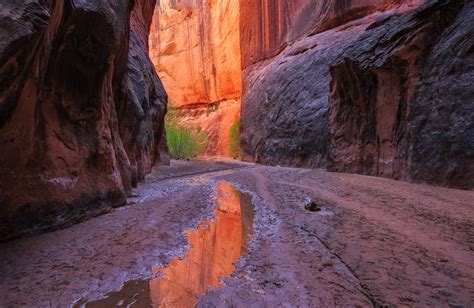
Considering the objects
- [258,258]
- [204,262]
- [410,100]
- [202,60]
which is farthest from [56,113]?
[202,60]

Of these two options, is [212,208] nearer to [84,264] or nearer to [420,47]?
[84,264]

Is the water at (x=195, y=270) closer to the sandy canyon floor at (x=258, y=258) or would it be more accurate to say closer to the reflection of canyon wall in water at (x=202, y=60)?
the sandy canyon floor at (x=258, y=258)

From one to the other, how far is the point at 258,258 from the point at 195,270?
1.94 ft

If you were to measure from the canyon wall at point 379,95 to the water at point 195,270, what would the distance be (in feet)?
15.3

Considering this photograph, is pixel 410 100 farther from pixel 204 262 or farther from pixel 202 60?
pixel 202 60

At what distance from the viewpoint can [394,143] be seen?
26.2 ft

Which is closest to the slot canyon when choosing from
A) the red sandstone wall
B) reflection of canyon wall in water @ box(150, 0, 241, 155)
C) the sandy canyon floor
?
the sandy canyon floor

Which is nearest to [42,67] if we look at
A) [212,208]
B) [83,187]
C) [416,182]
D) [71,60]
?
[71,60]

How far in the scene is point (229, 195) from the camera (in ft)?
22.2

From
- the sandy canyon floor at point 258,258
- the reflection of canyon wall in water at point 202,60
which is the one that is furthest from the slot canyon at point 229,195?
the reflection of canyon wall in water at point 202,60

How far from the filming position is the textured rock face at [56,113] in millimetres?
2652

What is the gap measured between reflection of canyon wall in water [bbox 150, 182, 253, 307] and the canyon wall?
4464 mm

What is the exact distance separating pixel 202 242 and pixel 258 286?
1281 millimetres

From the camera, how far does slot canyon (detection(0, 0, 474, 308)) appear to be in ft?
7.65
